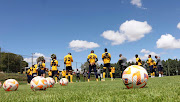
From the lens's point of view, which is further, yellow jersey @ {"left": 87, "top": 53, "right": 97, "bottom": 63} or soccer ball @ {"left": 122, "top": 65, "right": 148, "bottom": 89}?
yellow jersey @ {"left": 87, "top": 53, "right": 97, "bottom": 63}

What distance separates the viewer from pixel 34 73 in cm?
1593

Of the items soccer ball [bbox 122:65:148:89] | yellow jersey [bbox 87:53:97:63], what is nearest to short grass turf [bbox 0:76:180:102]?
soccer ball [bbox 122:65:148:89]

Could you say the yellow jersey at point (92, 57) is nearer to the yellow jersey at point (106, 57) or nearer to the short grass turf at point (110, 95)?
the yellow jersey at point (106, 57)

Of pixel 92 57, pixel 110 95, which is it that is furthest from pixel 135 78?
pixel 92 57

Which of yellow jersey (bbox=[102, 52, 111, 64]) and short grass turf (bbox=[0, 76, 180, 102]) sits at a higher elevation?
yellow jersey (bbox=[102, 52, 111, 64])

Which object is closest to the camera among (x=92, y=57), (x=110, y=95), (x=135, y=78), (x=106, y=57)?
(x=110, y=95)

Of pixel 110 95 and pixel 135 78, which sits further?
pixel 135 78

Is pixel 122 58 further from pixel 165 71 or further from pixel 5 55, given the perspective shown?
pixel 165 71

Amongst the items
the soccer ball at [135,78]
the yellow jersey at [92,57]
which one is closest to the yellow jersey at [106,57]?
the yellow jersey at [92,57]

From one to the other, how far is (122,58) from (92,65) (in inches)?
164

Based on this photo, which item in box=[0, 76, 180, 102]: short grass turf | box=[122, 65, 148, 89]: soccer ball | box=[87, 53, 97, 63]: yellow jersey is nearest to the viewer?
box=[0, 76, 180, 102]: short grass turf

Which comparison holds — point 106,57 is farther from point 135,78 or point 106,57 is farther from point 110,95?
point 110,95

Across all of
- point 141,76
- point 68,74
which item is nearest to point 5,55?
point 68,74

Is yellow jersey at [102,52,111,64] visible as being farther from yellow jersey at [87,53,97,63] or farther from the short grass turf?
the short grass turf
